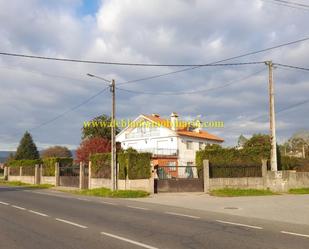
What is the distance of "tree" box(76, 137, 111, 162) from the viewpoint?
64.3m

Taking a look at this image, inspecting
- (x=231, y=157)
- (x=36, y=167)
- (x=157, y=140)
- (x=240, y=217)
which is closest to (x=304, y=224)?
(x=240, y=217)

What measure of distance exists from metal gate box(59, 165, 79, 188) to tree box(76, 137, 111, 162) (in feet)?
67.5

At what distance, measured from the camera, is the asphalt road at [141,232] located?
9.37 meters

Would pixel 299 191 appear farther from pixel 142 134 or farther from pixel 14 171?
pixel 14 171

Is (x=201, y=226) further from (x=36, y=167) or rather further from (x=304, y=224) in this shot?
(x=36, y=167)

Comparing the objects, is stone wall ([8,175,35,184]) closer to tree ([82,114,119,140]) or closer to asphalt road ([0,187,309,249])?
tree ([82,114,119,140])

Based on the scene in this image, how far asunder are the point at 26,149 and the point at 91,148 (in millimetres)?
37785

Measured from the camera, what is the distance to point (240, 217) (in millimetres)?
15367

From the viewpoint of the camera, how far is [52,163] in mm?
45188

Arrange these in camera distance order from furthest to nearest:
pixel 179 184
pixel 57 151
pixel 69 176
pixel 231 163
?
pixel 57 151, pixel 69 176, pixel 231 163, pixel 179 184

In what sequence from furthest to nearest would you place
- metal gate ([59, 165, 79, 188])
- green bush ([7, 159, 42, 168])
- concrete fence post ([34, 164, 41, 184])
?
green bush ([7, 159, 42, 168]) → concrete fence post ([34, 164, 41, 184]) → metal gate ([59, 165, 79, 188])

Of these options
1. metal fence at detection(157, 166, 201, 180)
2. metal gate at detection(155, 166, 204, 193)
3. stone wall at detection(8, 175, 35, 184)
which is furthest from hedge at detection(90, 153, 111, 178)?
stone wall at detection(8, 175, 35, 184)

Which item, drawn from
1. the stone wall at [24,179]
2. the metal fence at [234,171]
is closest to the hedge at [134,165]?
the metal fence at [234,171]

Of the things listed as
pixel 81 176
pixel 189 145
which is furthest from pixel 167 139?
pixel 81 176
